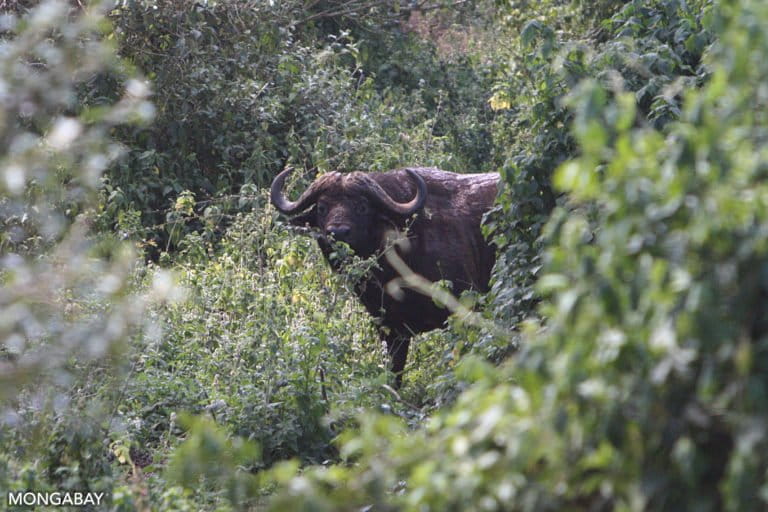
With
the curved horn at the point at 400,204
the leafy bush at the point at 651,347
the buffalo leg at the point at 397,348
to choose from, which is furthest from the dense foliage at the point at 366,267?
the curved horn at the point at 400,204

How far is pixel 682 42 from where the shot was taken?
18.1ft

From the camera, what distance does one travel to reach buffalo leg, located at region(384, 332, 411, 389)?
22.5 ft

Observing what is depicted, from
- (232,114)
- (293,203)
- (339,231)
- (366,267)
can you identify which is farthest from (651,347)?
(232,114)

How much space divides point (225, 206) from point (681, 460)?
20.9 ft

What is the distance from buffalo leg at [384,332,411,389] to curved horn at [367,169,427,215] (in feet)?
2.49

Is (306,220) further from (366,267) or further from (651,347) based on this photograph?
(651,347)

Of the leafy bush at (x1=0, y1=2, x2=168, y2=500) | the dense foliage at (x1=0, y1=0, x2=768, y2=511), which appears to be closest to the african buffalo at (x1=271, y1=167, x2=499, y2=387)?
the dense foliage at (x1=0, y1=0, x2=768, y2=511)

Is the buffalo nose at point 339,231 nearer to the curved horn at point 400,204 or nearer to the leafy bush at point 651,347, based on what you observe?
the curved horn at point 400,204

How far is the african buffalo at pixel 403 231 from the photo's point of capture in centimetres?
680

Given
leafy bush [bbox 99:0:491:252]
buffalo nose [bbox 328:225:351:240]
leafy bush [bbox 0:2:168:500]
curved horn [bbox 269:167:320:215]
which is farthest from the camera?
leafy bush [bbox 99:0:491:252]

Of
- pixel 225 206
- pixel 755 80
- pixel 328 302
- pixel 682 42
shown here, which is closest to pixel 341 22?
pixel 225 206

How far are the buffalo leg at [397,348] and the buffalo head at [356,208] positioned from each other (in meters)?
0.53

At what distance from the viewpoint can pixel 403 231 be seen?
6953 millimetres

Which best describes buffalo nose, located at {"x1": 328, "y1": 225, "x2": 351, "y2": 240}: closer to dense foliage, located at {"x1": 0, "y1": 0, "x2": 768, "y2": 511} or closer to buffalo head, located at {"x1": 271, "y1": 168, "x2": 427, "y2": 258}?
buffalo head, located at {"x1": 271, "y1": 168, "x2": 427, "y2": 258}
